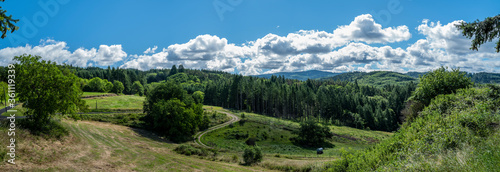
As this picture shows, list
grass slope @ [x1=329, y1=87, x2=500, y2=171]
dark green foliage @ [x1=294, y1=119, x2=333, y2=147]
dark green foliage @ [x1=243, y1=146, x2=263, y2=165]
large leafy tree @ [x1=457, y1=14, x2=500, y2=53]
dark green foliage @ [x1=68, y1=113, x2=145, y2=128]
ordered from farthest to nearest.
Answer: dark green foliage @ [x1=294, y1=119, x2=333, y2=147], dark green foliage @ [x1=68, y1=113, x2=145, y2=128], dark green foliage @ [x1=243, y1=146, x2=263, y2=165], large leafy tree @ [x1=457, y1=14, x2=500, y2=53], grass slope @ [x1=329, y1=87, x2=500, y2=171]

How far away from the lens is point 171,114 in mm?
54875

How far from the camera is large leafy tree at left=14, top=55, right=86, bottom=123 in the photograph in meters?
22.5

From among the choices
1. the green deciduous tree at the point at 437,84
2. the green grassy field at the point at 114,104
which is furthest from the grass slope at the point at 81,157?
the green grassy field at the point at 114,104

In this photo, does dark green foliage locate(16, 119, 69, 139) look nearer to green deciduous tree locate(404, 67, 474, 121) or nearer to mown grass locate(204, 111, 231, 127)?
green deciduous tree locate(404, 67, 474, 121)

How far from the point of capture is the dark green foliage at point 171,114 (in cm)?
5375

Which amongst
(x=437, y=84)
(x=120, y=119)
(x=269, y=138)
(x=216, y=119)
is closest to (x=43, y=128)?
(x=120, y=119)

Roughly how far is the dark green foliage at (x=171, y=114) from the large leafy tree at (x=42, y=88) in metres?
28.6

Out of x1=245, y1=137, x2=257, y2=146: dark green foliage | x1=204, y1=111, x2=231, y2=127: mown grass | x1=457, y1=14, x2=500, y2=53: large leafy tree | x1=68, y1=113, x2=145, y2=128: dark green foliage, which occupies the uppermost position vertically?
x1=457, y1=14, x2=500, y2=53: large leafy tree

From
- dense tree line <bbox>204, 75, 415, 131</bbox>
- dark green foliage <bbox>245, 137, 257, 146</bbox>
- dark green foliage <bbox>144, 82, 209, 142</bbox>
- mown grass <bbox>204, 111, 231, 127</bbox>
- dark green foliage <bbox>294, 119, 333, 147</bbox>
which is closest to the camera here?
dark green foliage <bbox>144, 82, 209, 142</bbox>

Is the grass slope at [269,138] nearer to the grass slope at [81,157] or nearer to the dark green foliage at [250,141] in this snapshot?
the dark green foliage at [250,141]

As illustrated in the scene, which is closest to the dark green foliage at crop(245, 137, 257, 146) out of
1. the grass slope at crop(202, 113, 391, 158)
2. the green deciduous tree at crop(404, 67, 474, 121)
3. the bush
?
the grass slope at crop(202, 113, 391, 158)

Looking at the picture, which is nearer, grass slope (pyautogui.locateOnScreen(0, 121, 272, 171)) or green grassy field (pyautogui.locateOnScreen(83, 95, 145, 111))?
grass slope (pyautogui.locateOnScreen(0, 121, 272, 171))

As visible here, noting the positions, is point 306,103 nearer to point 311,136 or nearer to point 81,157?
point 311,136

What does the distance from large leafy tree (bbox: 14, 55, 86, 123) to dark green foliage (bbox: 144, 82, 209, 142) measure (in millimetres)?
28563
